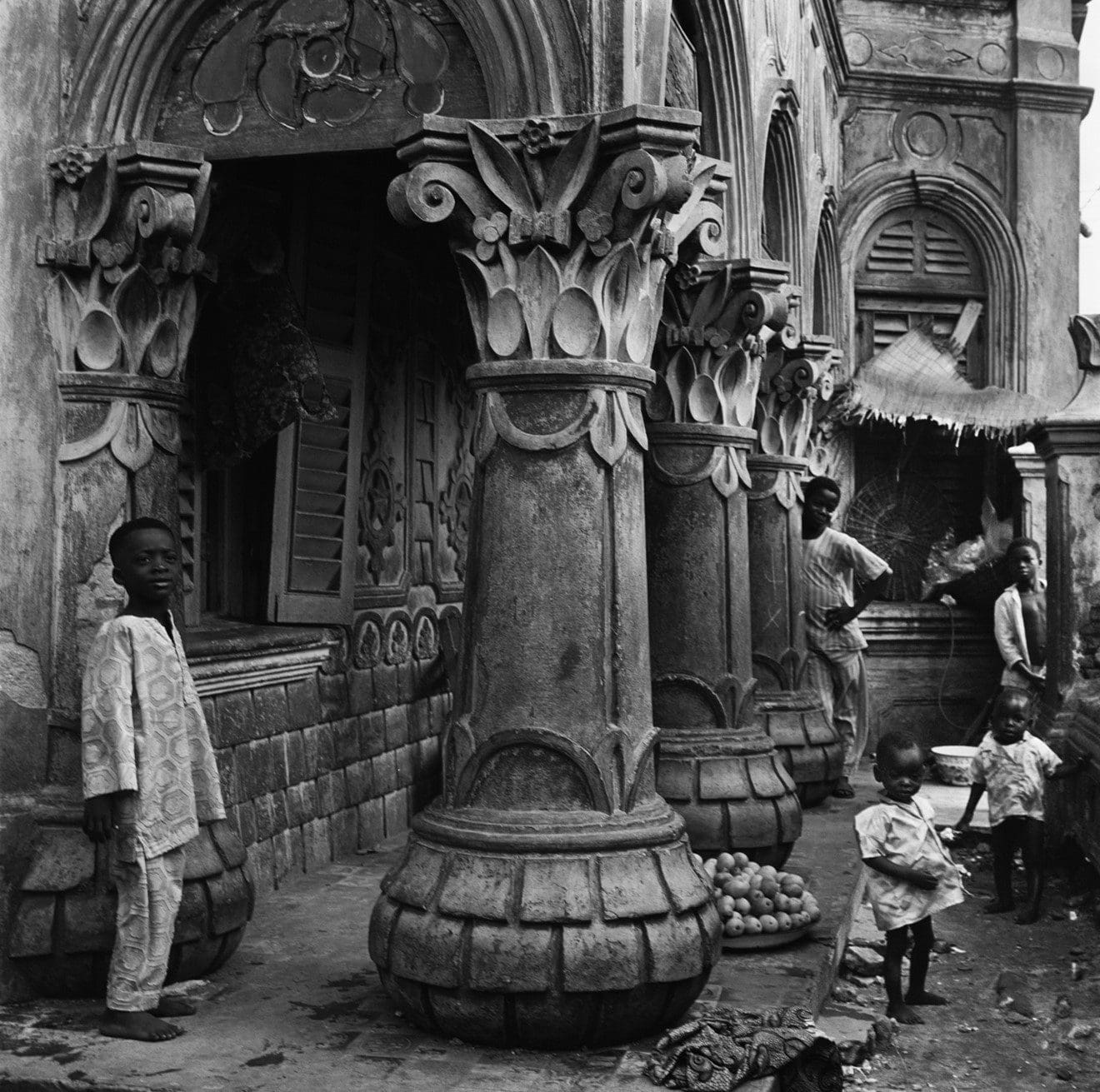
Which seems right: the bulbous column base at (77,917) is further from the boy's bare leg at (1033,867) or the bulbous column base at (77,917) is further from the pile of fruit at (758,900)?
the boy's bare leg at (1033,867)

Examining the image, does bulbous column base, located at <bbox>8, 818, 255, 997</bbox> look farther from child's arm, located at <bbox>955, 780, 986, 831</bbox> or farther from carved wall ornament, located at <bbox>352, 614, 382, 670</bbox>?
child's arm, located at <bbox>955, 780, 986, 831</bbox>

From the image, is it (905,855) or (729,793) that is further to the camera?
(729,793)

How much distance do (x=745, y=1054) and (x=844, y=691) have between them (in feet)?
22.3

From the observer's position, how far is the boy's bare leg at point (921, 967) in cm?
676

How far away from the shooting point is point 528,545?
511 centimetres

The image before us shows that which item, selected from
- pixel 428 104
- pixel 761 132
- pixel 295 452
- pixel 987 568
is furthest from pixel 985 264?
pixel 428 104

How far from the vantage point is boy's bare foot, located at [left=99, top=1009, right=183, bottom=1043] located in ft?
16.2

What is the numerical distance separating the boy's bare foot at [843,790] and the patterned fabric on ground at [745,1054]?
539cm

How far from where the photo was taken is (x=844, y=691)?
11.4 m

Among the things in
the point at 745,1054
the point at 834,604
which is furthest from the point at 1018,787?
the point at 745,1054

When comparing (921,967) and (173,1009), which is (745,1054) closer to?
(173,1009)

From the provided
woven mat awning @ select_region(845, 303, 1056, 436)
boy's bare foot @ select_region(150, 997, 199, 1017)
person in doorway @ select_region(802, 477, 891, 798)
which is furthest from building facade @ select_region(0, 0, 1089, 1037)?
woven mat awning @ select_region(845, 303, 1056, 436)

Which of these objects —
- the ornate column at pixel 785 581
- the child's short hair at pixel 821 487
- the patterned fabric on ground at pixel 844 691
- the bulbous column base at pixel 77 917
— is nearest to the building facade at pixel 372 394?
the bulbous column base at pixel 77 917

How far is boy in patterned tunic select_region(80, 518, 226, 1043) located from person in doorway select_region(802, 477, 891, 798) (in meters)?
6.87
